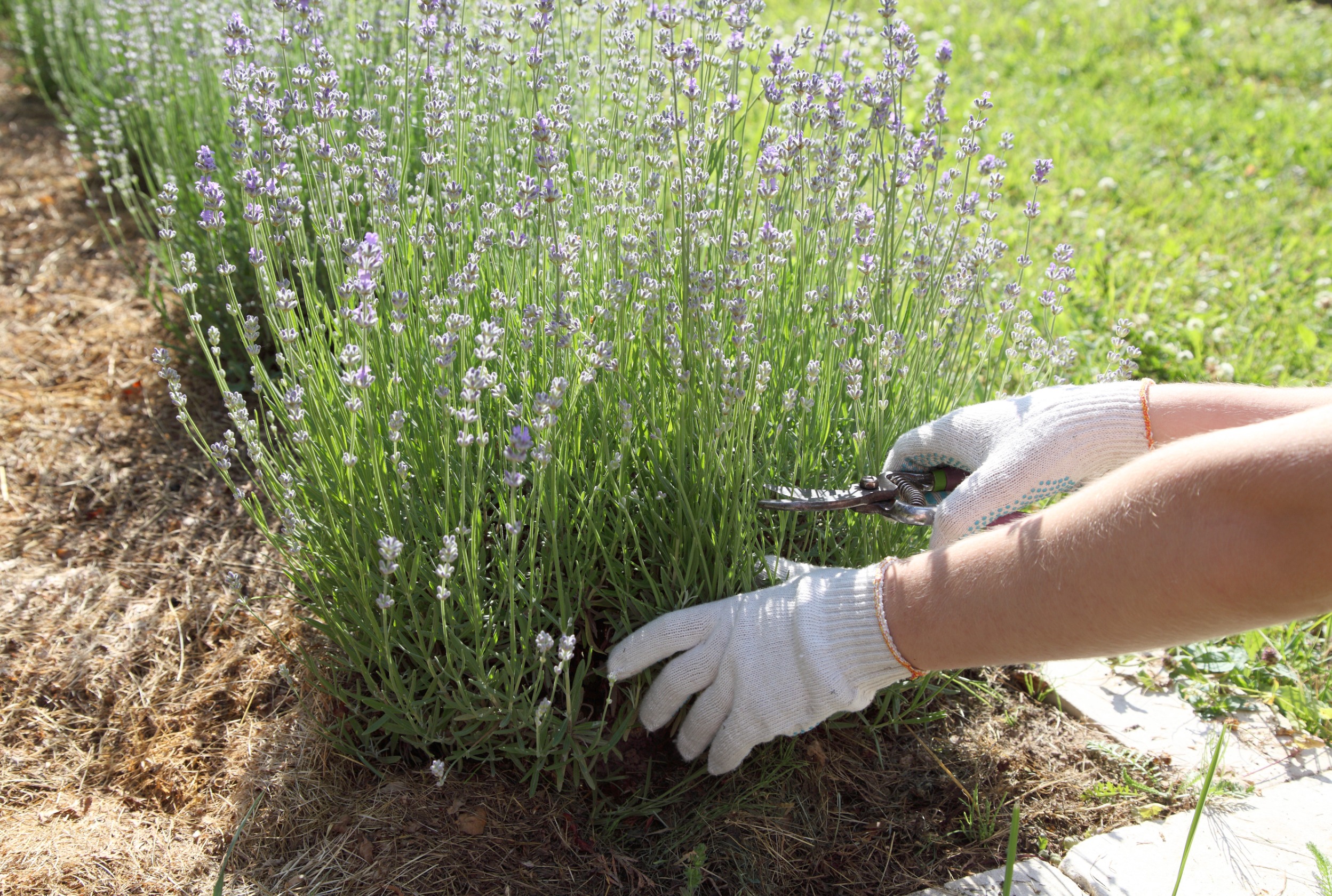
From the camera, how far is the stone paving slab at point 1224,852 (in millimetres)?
1802

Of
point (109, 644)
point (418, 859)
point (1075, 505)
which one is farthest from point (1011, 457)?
point (109, 644)

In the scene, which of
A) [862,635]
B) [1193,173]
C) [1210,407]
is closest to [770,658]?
[862,635]

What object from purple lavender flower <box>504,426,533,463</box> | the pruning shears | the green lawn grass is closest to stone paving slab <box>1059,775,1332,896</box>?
the green lawn grass

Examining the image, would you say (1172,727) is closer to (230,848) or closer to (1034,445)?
(1034,445)

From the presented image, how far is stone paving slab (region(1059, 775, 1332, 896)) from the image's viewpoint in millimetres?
1802

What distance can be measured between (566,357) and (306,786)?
0.98m

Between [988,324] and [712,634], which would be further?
[988,324]

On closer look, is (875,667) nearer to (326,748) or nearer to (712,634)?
(712,634)

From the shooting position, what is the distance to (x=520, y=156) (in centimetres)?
255

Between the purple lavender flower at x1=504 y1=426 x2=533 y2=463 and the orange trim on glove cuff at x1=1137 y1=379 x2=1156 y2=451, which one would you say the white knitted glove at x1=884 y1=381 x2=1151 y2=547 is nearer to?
the orange trim on glove cuff at x1=1137 y1=379 x2=1156 y2=451

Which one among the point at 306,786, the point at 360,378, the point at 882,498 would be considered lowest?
the point at 306,786

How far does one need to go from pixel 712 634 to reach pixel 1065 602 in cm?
63

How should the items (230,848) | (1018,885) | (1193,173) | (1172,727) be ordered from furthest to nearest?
(1193,173) < (1172,727) < (1018,885) < (230,848)

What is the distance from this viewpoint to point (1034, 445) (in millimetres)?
1826
